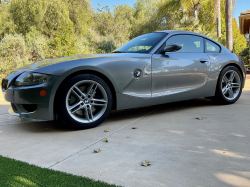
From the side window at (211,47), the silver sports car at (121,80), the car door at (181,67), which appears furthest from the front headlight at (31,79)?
the side window at (211,47)

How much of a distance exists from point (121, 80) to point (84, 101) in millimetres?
636

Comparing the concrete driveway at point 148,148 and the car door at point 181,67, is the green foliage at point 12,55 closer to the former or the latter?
the concrete driveway at point 148,148

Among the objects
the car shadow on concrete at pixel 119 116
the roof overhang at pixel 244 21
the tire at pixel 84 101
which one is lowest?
the car shadow on concrete at pixel 119 116

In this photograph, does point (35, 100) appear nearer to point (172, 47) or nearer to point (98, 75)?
point (98, 75)

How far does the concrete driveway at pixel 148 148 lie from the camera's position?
218cm

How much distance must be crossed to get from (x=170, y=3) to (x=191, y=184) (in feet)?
78.1

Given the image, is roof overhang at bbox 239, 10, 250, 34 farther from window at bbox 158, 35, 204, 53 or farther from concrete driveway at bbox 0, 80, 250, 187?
concrete driveway at bbox 0, 80, 250, 187

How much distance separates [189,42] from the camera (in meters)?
4.79

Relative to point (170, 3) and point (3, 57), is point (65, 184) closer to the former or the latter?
point (3, 57)

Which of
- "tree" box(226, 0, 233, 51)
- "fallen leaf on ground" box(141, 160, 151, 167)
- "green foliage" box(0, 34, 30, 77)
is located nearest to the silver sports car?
"fallen leaf on ground" box(141, 160, 151, 167)

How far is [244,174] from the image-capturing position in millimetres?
2158

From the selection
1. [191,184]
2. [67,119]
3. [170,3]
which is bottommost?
[191,184]

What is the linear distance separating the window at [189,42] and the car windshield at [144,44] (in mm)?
210

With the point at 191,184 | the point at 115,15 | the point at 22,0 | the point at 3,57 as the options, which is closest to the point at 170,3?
the point at 22,0
